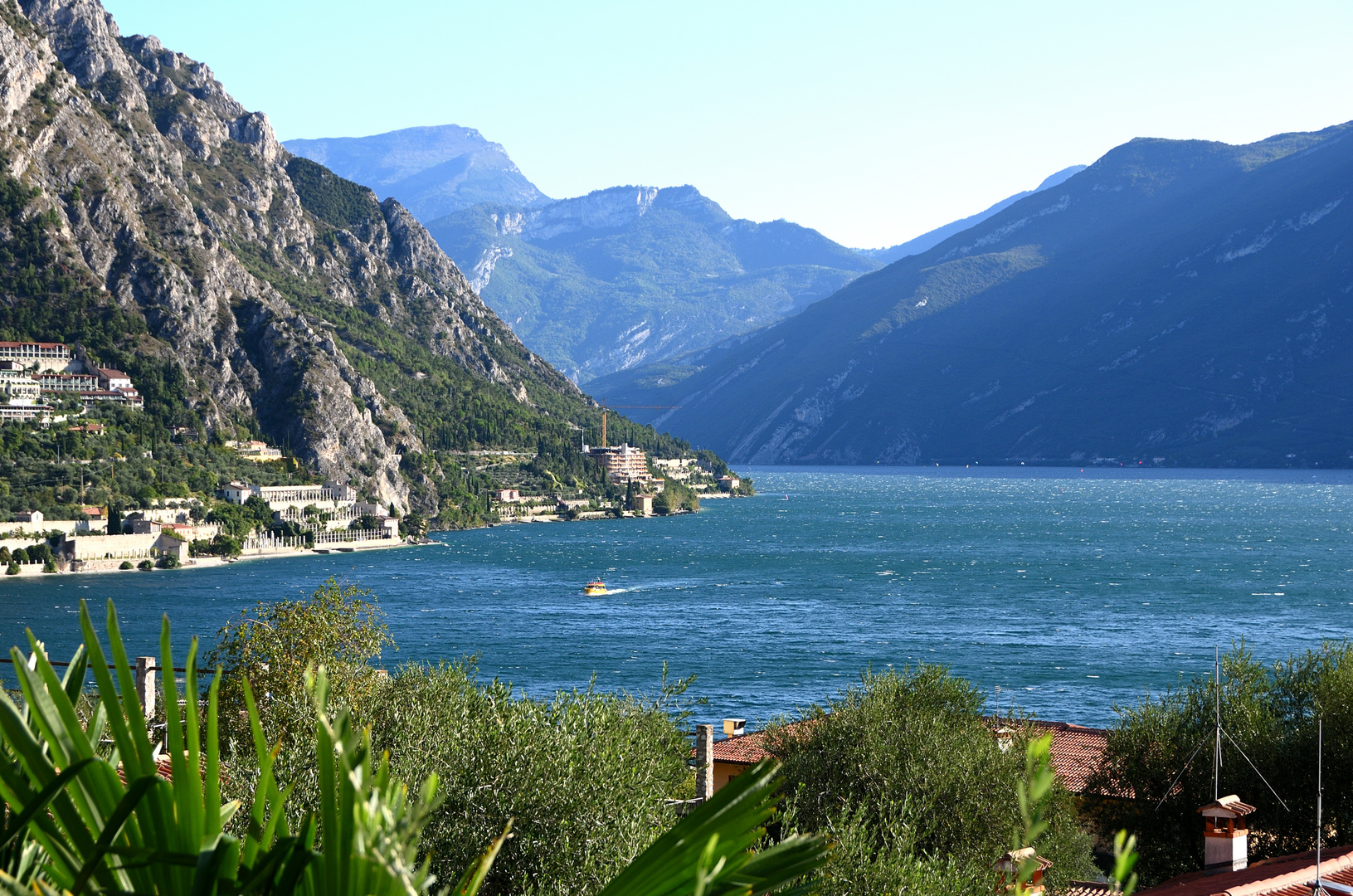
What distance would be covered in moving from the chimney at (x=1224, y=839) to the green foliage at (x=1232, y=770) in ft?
10.2

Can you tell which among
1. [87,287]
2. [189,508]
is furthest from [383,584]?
[87,287]

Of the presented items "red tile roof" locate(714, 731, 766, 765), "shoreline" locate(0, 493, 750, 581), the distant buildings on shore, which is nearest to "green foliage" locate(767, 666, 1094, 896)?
"red tile roof" locate(714, 731, 766, 765)

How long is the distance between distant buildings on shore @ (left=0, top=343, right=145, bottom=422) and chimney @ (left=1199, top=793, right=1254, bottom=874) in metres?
121

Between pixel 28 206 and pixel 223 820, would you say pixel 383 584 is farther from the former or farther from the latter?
pixel 223 820

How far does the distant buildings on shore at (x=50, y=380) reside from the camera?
11978cm

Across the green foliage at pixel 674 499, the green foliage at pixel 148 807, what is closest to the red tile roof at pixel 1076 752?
the green foliage at pixel 148 807

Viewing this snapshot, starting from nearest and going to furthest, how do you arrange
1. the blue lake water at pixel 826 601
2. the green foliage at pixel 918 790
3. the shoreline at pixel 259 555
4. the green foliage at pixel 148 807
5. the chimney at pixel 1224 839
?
the green foliage at pixel 148 807
the green foliage at pixel 918 790
the chimney at pixel 1224 839
the blue lake water at pixel 826 601
the shoreline at pixel 259 555

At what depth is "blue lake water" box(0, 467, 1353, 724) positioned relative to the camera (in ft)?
184

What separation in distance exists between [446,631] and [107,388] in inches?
3037

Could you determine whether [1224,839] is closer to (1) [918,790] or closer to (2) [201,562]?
(1) [918,790]

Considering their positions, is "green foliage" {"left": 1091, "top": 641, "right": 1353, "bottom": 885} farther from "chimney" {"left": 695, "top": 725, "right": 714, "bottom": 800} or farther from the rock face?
the rock face

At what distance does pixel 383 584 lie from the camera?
91.0 m

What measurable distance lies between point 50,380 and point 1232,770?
12542 cm

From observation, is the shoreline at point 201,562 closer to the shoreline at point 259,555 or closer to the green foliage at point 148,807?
the shoreline at point 259,555
